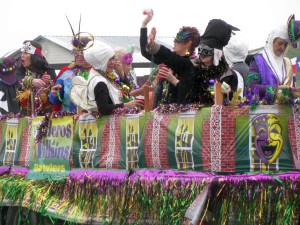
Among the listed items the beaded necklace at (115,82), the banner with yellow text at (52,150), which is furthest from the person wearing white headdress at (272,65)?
the banner with yellow text at (52,150)

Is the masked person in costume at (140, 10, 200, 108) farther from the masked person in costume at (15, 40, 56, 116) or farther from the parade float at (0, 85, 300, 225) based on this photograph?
the masked person in costume at (15, 40, 56, 116)

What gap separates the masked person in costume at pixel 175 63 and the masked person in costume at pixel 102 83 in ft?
1.53

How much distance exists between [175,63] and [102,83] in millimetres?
1271

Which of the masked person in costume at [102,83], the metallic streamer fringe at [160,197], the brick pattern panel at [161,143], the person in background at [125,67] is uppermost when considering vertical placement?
the person in background at [125,67]

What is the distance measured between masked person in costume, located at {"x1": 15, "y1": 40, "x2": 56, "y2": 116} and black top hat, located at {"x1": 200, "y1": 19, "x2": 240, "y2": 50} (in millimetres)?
3558

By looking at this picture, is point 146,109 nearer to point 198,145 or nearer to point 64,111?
point 198,145

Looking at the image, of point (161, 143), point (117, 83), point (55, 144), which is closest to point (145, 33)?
point (161, 143)

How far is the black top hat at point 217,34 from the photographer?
9.00 m

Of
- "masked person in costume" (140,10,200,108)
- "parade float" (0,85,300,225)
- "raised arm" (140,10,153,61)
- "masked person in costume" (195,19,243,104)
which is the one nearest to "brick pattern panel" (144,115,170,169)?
"parade float" (0,85,300,225)

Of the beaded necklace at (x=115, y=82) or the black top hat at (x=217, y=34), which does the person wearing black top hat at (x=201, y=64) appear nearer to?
the black top hat at (x=217, y=34)

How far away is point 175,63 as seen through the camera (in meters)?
9.00

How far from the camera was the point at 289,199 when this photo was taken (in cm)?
754

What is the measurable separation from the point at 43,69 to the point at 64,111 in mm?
2459

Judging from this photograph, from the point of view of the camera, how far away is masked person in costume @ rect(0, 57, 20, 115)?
530 inches
